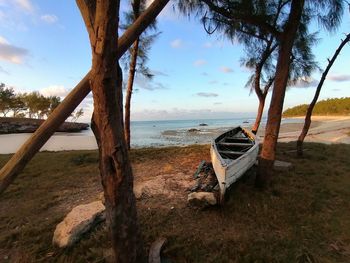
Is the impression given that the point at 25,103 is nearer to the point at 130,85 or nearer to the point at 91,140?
the point at 91,140

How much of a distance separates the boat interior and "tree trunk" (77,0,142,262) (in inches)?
164

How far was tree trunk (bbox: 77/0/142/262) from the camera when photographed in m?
2.29

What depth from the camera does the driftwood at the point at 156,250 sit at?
10.5 ft

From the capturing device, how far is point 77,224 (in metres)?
3.79

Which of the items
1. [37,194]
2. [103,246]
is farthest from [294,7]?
[37,194]

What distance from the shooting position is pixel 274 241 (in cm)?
376

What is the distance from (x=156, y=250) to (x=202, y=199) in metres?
1.42

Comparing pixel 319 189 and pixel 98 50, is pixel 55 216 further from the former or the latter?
pixel 319 189

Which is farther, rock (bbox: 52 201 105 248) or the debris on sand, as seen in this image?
the debris on sand

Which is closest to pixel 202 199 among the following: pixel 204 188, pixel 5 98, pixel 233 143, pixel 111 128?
pixel 204 188

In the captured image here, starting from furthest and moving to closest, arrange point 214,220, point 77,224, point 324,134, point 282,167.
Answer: point 324,134 → point 282,167 → point 214,220 → point 77,224

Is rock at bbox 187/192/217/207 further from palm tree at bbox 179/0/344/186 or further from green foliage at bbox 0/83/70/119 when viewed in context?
green foliage at bbox 0/83/70/119

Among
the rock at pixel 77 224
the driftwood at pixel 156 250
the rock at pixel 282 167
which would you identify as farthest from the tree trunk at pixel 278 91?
the rock at pixel 77 224

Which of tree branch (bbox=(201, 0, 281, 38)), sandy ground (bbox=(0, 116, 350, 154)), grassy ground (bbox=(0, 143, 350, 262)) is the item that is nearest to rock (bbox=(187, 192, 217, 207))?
grassy ground (bbox=(0, 143, 350, 262))
